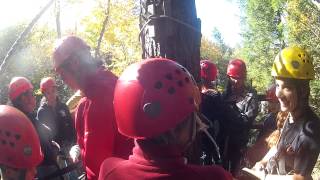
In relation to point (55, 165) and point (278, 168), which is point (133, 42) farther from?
point (278, 168)

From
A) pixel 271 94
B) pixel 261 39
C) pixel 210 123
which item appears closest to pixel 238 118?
pixel 210 123

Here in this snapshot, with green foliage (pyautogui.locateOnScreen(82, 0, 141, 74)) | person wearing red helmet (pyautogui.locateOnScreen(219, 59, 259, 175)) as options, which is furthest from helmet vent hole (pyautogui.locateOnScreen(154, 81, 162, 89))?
green foliage (pyautogui.locateOnScreen(82, 0, 141, 74))

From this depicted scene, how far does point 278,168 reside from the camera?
3.78 metres

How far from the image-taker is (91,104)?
3.46 metres

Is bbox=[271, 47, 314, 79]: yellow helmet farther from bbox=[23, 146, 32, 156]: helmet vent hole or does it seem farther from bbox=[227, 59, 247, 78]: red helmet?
bbox=[227, 59, 247, 78]: red helmet

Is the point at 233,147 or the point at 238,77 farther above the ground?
the point at 238,77

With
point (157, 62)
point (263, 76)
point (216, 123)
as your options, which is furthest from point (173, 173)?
point (263, 76)

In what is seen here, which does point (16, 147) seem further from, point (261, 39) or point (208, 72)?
point (261, 39)

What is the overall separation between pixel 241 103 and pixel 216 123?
1880mm

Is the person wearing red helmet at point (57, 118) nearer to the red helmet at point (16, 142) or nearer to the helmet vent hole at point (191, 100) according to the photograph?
the red helmet at point (16, 142)

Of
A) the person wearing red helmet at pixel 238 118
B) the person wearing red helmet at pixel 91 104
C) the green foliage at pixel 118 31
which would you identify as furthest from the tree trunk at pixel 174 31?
the green foliage at pixel 118 31

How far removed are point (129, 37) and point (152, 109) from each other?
3035 cm

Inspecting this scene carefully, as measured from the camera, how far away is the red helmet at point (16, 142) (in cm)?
298

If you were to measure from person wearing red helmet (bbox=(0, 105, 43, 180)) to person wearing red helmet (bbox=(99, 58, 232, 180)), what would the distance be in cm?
74
